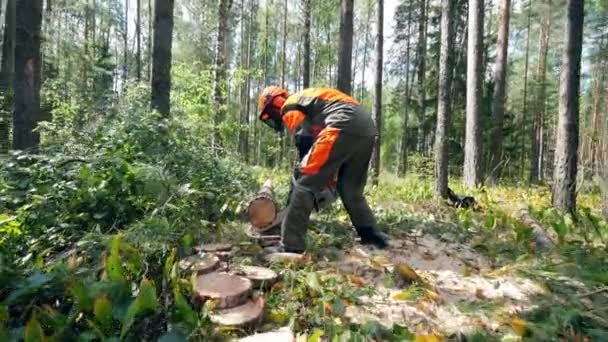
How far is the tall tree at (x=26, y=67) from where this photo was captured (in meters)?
6.16

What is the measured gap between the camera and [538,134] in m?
26.2

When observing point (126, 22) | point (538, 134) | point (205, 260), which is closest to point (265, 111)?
point (205, 260)

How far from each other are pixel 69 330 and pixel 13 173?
225cm

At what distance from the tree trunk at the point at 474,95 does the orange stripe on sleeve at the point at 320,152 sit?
5157 mm

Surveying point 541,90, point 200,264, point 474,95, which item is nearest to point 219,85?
point 474,95

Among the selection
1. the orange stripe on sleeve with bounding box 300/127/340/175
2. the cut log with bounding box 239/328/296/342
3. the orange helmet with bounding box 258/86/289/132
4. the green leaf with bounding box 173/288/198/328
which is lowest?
the cut log with bounding box 239/328/296/342

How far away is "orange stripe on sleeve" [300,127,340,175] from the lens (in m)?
3.53

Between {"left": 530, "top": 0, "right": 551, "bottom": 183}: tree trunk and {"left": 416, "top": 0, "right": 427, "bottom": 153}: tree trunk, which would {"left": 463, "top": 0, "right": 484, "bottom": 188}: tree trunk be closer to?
{"left": 416, "top": 0, "right": 427, "bottom": 153}: tree trunk

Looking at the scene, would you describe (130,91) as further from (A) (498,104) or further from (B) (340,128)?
(A) (498,104)

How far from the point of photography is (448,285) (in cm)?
Result: 328

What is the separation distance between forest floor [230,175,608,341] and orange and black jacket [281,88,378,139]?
1.04 m

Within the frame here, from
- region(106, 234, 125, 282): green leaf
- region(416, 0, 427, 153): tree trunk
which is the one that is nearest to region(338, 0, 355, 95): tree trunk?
region(106, 234, 125, 282): green leaf

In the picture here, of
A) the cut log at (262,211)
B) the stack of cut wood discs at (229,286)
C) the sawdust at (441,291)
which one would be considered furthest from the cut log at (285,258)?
the cut log at (262,211)

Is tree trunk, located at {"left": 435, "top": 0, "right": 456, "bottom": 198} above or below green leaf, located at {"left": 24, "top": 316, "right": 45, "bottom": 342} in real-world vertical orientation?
above
